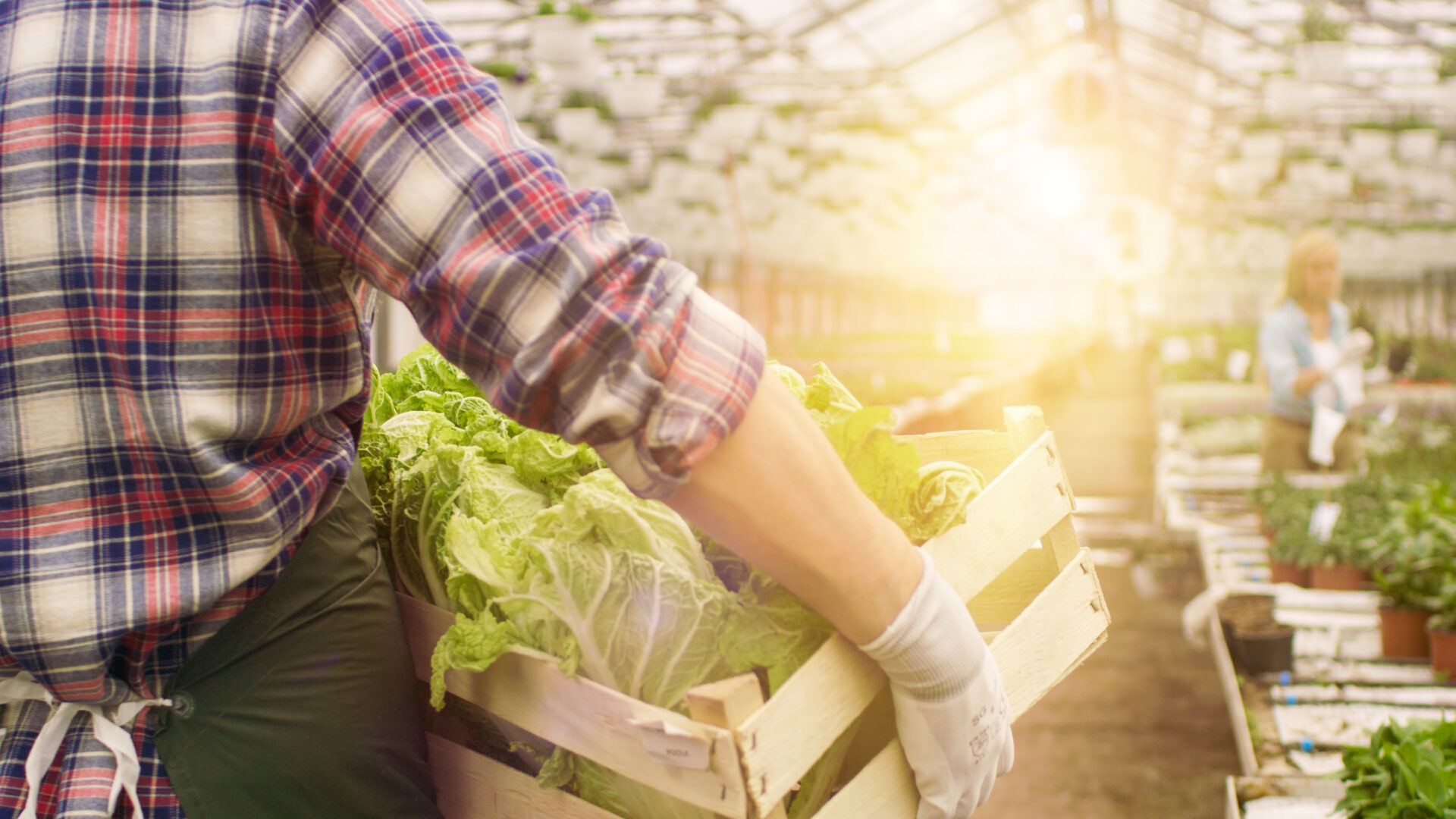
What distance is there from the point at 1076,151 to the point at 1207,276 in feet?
77.8

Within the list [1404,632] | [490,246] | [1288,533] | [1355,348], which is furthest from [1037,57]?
[490,246]

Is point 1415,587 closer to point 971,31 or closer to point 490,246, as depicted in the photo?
point 490,246

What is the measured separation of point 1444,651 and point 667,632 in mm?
3202

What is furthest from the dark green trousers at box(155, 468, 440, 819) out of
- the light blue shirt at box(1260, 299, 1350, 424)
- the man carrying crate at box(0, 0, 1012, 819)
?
the light blue shirt at box(1260, 299, 1350, 424)

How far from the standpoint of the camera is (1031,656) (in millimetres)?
1287

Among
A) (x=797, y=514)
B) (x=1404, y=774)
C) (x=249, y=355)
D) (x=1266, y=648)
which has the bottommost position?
(x=1266, y=648)

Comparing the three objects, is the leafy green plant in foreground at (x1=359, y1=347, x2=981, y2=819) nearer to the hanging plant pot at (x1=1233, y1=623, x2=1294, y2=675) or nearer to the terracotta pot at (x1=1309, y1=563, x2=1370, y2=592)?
the hanging plant pot at (x1=1233, y1=623, x2=1294, y2=675)

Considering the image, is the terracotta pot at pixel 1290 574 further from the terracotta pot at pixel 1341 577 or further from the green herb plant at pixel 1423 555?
the green herb plant at pixel 1423 555

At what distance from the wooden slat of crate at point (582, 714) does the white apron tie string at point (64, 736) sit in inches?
14.4

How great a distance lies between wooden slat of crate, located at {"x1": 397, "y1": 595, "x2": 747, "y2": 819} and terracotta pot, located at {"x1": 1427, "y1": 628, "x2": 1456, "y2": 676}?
317 centimetres

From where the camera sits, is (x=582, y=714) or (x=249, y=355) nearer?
(x=249, y=355)

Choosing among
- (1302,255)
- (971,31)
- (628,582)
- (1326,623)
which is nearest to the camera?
(628,582)

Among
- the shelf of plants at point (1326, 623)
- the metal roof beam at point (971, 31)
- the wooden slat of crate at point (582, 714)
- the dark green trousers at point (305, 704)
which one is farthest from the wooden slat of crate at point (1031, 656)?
the metal roof beam at point (971, 31)

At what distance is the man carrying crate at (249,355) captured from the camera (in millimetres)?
787
